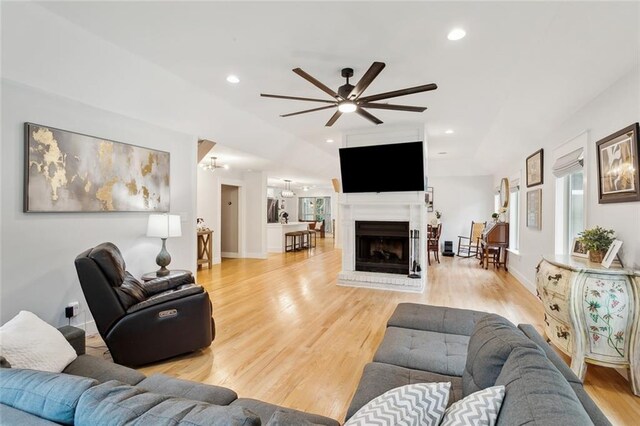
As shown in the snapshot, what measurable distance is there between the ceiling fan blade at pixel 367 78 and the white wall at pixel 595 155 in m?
2.07

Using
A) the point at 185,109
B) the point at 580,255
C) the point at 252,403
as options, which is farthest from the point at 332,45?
the point at 580,255

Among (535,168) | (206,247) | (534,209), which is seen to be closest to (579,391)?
(534,209)

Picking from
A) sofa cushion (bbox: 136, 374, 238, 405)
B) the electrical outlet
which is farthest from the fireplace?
sofa cushion (bbox: 136, 374, 238, 405)

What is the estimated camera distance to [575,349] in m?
2.44

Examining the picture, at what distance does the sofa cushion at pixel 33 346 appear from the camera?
1.48m

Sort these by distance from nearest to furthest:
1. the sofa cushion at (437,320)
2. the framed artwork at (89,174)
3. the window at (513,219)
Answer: the sofa cushion at (437,320)
the framed artwork at (89,174)
the window at (513,219)

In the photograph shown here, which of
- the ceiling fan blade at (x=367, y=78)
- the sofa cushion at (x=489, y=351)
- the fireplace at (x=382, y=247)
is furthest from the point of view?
the fireplace at (x=382, y=247)

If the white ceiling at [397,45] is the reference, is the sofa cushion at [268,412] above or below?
below

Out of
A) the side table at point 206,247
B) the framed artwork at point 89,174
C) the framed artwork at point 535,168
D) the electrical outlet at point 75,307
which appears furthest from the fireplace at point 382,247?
the electrical outlet at point 75,307

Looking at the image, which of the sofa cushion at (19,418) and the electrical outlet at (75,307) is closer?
the sofa cushion at (19,418)

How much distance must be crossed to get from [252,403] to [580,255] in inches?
134

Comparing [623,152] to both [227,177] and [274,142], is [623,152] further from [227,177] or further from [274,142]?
[227,177]

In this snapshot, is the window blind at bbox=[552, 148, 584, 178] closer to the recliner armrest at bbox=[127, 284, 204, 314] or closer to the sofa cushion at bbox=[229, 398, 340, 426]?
the sofa cushion at bbox=[229, 398, 340, 426]

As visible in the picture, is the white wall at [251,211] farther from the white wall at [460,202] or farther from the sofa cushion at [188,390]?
the sofa cushion at [188,390]
